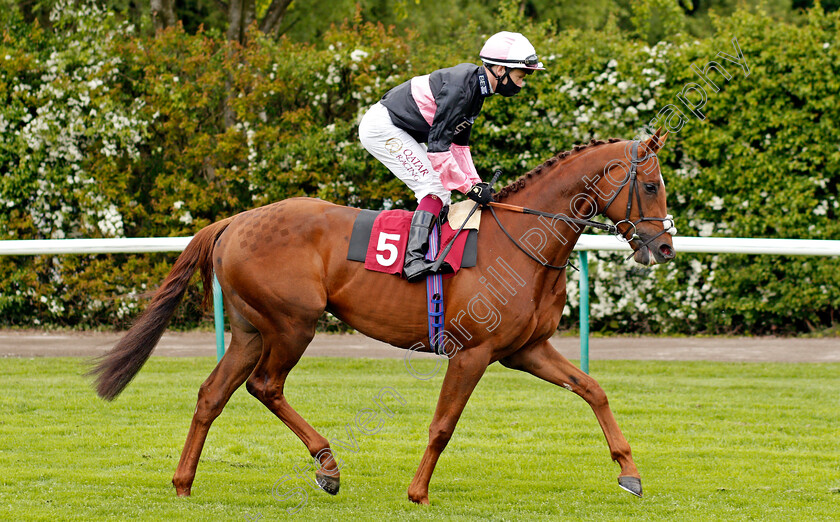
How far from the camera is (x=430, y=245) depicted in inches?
186

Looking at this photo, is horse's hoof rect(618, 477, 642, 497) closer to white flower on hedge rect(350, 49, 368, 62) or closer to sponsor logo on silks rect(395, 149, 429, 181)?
sponsor logo on silks rect(395, 149, 429, 181)

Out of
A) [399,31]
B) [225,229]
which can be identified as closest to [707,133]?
[225,229]

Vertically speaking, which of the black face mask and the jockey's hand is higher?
the black face mask

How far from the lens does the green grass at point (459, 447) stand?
15.0 ft

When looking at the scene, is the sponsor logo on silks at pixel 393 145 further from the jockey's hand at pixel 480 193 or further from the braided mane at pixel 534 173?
the braided mane at pixel 534 173

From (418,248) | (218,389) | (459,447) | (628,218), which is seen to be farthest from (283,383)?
(628,218)

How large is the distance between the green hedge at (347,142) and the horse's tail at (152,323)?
462 centimetres

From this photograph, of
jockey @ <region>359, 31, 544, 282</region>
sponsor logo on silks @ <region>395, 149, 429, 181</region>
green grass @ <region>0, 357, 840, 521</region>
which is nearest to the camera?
green grass @ <region>0, 357, 840, 521</region>

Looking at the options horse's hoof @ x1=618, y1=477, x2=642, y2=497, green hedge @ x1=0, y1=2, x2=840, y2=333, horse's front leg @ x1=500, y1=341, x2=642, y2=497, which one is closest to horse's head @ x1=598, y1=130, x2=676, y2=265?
horse's front leg @ x1=500, y1=341, x2=642, y2=497

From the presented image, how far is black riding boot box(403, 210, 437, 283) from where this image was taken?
183 inches

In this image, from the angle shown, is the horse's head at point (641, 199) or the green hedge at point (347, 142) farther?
the green hedge at point (347, 142)

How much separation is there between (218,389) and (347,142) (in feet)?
17.3

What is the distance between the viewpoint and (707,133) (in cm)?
927

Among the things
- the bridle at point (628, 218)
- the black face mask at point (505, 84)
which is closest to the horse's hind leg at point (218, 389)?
the bridle at point (628, 218)
